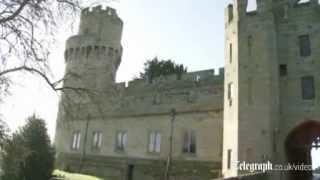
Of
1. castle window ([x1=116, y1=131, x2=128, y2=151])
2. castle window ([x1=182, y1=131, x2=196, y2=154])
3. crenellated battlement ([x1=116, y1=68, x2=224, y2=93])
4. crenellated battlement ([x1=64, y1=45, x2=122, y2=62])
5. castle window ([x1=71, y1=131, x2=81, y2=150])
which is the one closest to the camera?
castle window ([x1=182, y1=131, x2=196, y2=154])

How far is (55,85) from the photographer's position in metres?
9.98

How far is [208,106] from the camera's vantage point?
21906mm

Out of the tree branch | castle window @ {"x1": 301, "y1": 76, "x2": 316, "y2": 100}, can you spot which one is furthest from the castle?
the tree branch

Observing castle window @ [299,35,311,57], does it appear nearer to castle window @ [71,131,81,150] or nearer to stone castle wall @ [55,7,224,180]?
stone castle wall @ [55,7,224,180]

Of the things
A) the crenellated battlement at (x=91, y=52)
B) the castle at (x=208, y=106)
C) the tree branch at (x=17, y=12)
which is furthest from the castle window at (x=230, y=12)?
the crenellated battlement at (x=91, y=52)

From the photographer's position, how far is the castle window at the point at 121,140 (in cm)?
2571

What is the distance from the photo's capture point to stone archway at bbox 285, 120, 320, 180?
1650 cm

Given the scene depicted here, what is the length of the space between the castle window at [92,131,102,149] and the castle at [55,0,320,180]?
0.08m

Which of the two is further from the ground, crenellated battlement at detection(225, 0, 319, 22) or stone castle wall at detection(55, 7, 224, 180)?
crenellated battlement at detection(225, 0, 319, 22)

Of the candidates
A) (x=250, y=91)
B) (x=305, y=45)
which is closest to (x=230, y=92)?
(x=250, y=91)

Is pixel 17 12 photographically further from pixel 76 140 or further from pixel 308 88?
pixel 76 140

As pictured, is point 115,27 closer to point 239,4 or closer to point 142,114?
point 142,114

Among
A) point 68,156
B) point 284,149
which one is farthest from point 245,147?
point 68,156

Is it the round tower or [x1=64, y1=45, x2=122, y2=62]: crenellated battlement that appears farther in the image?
[x1=64, y1=45, x2=122, y2=62]: crenellated battlement
